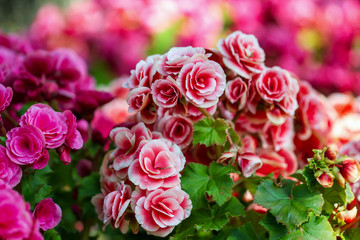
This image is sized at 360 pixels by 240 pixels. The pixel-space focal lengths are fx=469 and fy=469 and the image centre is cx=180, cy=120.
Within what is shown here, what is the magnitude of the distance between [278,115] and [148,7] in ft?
6.57

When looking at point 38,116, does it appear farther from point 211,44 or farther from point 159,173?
point 211,44

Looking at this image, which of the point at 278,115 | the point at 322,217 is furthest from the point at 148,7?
the point at 322,217

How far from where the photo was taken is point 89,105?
1.19m

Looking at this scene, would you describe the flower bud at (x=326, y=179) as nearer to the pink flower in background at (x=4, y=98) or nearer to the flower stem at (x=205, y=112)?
the flower stem at (x=205, y=112)

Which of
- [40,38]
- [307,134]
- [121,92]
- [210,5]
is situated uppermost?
[307,134]

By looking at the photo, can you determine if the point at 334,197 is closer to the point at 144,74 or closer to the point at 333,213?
the point at 333,213

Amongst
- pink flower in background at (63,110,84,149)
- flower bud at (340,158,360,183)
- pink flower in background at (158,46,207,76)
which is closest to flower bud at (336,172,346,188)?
flower bud at (340,158,360,183)

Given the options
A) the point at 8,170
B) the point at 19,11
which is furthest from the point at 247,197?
the point at 19,11

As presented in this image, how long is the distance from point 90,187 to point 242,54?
0.49m

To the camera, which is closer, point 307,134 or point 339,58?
point 307,134

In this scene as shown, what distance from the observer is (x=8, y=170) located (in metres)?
0.87

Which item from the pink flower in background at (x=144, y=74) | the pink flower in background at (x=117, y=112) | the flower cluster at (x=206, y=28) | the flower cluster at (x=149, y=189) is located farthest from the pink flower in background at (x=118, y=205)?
the flower cluster at (x=206, y=28)

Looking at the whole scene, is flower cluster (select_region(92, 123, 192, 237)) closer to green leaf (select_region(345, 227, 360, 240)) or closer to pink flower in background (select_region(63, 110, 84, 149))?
pink flower in background (select_region(63, 110, 84, 149))

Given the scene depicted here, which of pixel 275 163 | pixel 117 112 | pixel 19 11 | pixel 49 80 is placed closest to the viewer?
pixel 275 163
